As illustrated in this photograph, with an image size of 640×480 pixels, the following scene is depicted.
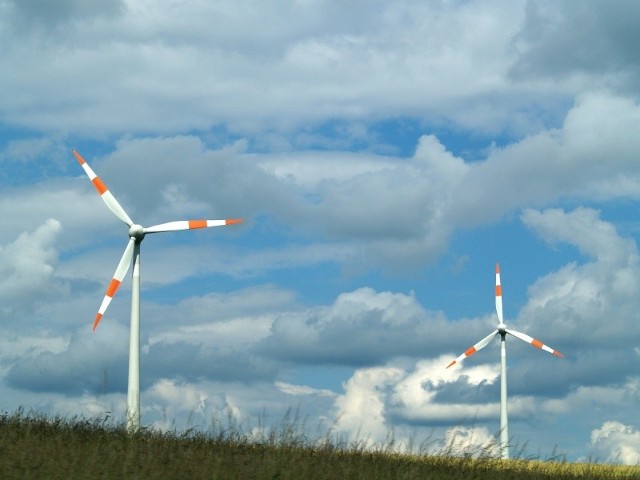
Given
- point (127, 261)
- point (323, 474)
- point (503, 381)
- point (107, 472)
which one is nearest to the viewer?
point (107, 472)

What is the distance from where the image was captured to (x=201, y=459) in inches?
995

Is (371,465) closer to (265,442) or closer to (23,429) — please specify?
(265,442)

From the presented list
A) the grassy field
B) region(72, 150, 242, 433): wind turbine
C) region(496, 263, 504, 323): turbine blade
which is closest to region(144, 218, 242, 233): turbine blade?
region(72, 150, 242, 433): wind turbine

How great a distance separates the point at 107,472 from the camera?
2134cm

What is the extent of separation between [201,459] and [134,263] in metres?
18.2

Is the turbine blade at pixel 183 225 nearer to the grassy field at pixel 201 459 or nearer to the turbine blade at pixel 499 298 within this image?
the grassy field at pixel 201 459

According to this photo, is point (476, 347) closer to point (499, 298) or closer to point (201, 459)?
point (499, 298)

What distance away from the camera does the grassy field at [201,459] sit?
72.3ft

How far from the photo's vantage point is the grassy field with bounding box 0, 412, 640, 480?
2203 cm

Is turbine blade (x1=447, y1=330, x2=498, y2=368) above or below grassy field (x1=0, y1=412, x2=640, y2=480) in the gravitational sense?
above

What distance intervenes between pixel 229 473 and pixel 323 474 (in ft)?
8.08

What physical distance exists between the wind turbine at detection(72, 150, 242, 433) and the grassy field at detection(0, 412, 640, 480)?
23.9 feet

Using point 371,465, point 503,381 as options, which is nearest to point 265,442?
point 371,465

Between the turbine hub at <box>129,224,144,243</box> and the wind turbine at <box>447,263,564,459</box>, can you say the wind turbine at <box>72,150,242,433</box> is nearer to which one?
the turbine hub at <box>129,224,144,243</box>
